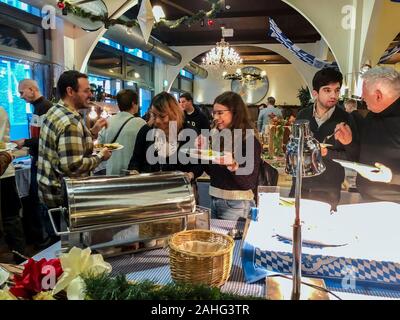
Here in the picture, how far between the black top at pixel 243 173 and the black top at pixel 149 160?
0.91ft

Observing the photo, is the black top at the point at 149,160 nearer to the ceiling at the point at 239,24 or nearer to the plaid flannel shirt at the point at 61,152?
the plaid flannel shirt at the point at 61,152

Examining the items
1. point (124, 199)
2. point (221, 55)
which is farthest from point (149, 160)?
point (221, 55)

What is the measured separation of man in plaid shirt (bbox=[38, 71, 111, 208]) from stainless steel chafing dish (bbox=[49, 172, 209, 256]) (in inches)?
24.2

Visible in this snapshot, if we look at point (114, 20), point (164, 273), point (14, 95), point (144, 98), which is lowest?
point (164, 273)

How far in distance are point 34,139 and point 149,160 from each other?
150cm

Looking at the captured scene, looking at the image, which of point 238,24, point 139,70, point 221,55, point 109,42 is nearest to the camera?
point 109,42

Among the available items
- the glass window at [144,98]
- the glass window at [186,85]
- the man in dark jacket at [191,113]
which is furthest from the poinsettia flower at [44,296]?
the glass window at [186,85]

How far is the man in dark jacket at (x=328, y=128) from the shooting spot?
1.95 meters

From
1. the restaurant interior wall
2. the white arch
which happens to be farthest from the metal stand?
the restaurant interior wall

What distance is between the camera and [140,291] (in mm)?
715

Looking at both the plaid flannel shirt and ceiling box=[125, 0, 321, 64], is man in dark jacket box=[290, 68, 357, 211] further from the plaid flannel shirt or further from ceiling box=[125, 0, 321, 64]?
ceiling box=[125, 0, 321, 64]

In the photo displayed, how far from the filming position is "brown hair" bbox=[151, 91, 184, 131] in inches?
88.2

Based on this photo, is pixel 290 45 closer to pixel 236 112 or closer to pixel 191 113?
pixel 191 113
